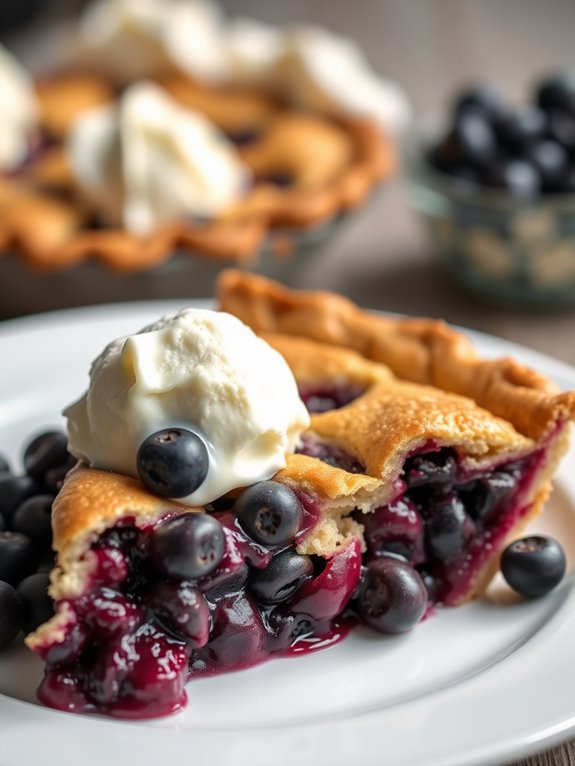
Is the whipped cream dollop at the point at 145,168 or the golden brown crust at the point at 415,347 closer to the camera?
the golden brown crust at the point at 415,347

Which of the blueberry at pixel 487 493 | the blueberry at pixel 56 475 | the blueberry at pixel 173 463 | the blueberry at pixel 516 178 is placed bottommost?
the blueberry at pixel 56 475

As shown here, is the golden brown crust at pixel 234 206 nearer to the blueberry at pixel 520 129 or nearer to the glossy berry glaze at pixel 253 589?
the blueberry at pixel 520 129

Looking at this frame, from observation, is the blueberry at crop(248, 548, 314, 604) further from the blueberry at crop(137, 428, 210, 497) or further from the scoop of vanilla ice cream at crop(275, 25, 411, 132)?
the scoop of vanilla ice cream at crop(275, 25, 411, 132)

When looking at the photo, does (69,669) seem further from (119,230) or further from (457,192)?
(457,192)

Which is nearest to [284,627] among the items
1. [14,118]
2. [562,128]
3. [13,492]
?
[13,492]

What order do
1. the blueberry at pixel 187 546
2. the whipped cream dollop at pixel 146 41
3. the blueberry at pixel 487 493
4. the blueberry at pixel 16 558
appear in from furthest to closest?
the whipped cream dollop at pixel 146 41 < the blueberry at pixel 487 493 < the blueberry at pixel 16 558 < the blueberry at pixel 187 546

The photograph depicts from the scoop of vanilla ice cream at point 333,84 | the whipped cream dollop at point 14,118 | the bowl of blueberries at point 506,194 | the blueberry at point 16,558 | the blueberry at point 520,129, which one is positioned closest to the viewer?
the blueberry at point 16,558

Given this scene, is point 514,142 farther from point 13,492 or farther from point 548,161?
point 13,492

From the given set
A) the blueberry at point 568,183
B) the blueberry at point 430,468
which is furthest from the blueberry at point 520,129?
the blueberry at point 430,468
